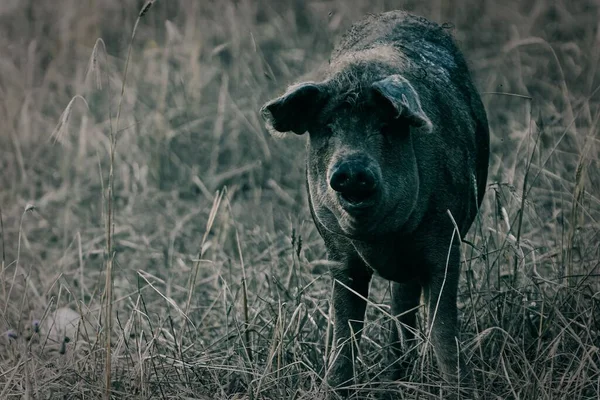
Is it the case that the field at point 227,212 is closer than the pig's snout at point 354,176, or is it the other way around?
the pig's snout at point 354,176

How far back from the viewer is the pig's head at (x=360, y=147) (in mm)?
3576

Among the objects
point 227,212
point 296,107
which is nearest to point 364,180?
point 296,107

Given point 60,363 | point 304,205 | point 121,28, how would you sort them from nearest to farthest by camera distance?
point 60,363, point 304,205, point 121,28

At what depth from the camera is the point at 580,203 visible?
194 inches

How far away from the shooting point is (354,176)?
350 cm

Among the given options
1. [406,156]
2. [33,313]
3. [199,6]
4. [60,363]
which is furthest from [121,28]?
[406,156]

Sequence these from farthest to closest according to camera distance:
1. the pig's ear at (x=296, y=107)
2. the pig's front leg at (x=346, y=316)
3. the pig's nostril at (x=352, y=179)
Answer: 1. the pig's front leg at (x=346, y=316)
2. the pig's ear at (x=296, y=107)
3. the pig's nostril at (x=352, y=179)

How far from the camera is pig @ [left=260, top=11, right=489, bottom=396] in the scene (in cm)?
366

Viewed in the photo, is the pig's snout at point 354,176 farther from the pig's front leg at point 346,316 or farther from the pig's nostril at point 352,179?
the pig's front leg at point 346,316

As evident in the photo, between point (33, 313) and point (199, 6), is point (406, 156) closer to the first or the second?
point (33, 313)

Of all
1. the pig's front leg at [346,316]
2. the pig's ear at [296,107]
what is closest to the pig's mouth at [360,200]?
the pig's ear at [296,107]

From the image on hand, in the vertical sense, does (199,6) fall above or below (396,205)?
below

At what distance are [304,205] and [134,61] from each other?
2.60 meters

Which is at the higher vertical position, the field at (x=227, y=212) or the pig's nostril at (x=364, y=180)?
the pig's nostril at (x=364, y=180)
